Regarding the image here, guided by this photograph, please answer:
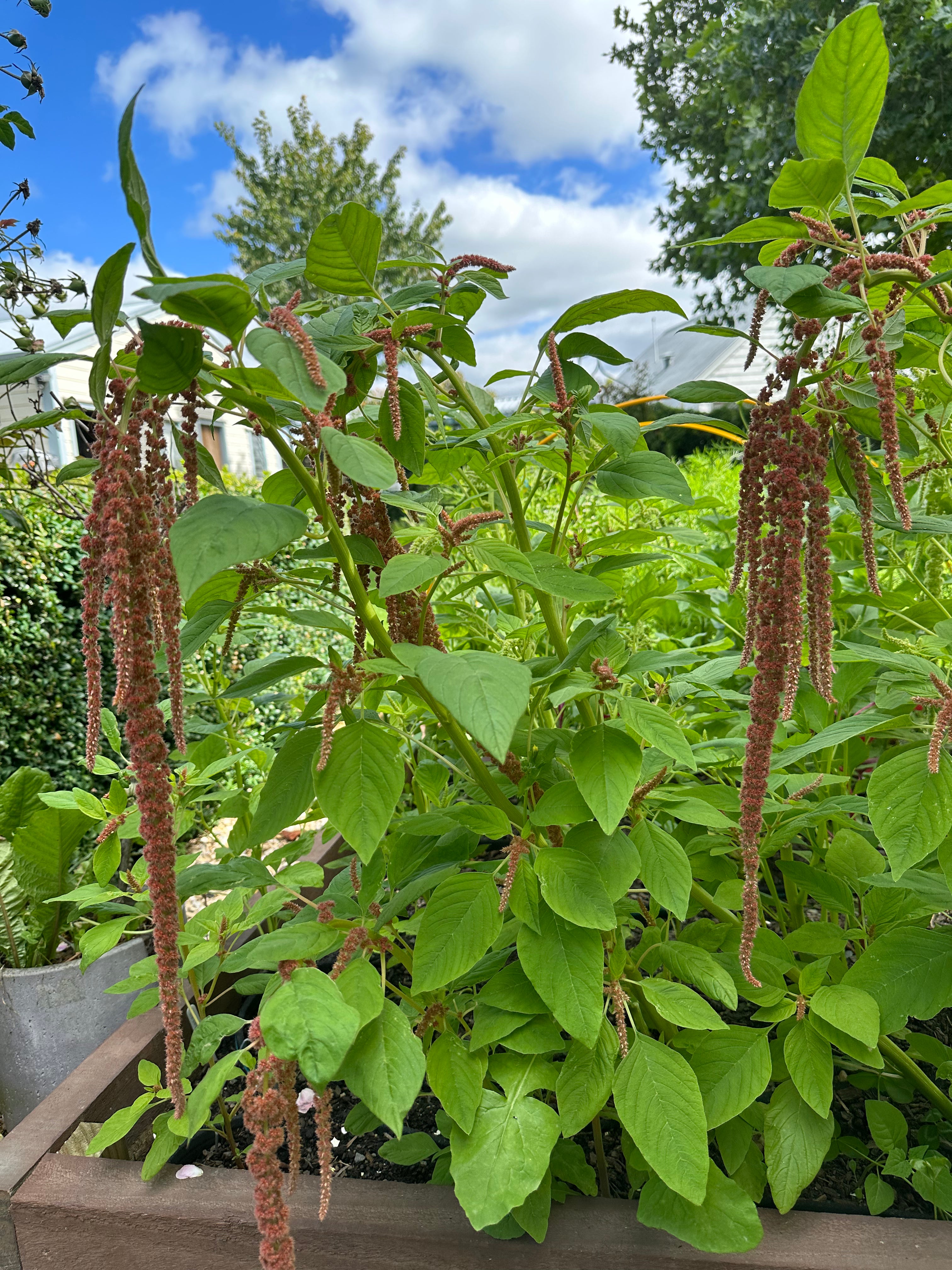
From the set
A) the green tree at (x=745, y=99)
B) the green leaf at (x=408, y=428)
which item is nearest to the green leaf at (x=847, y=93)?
the green leaf at (x=408, y=428)

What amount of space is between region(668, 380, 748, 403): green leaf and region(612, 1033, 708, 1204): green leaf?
2.51 feet

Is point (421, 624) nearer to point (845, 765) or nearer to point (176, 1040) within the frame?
point (176, 1040)

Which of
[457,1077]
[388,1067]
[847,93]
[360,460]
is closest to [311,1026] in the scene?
[388,1067]

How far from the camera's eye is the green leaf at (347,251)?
0.81 metres

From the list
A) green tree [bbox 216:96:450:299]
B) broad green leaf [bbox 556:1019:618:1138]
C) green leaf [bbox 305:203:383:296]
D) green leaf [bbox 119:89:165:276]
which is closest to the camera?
green leaf [bbox 119:89:165:276]

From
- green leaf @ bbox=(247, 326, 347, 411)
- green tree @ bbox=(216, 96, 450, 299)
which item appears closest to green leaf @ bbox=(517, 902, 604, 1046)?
green leaf @ bbox=(247, 326, 347, 411)

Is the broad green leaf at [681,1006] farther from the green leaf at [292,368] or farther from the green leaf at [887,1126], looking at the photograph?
the green leaf at [292,368]

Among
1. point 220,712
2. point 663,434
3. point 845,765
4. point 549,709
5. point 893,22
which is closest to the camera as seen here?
point 549,709

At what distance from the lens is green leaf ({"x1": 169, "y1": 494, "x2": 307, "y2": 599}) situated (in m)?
0.59

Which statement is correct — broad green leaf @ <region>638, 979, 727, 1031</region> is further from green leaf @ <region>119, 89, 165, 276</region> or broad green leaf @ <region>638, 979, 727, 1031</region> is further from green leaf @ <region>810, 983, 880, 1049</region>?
green leaf @ <region>119, 89, 165, 276</region>

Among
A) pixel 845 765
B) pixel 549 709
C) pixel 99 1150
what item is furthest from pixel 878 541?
pixel 99 1150

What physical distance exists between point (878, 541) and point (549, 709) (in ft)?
2.65

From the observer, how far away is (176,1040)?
0.74m

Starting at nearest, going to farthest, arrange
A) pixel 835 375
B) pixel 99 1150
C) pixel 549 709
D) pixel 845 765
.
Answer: pixel 835 375, pixel 99 1150, pixel 549 709, pixel 845 765
